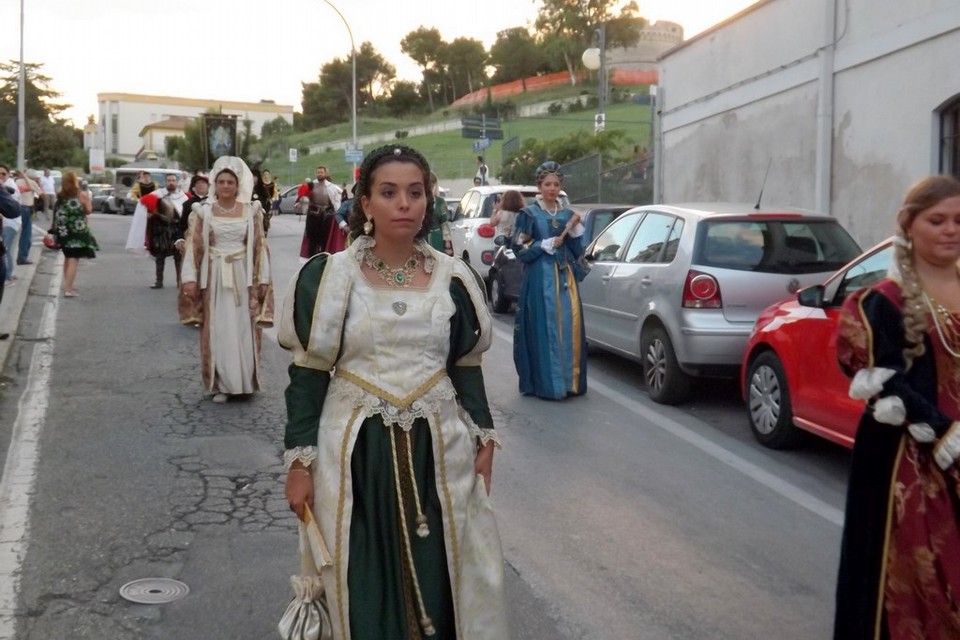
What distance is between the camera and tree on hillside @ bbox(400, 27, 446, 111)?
106m

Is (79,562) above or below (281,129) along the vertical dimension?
below

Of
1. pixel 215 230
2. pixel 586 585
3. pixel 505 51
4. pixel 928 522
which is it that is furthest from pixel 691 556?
pixel 505 51

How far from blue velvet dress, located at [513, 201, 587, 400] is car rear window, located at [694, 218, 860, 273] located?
1126 mm

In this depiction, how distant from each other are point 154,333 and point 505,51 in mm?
91983

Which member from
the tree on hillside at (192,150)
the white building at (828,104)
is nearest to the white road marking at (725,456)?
the white building at (828,104)

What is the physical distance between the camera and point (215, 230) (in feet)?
28.5

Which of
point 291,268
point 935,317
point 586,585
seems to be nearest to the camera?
point 935,317

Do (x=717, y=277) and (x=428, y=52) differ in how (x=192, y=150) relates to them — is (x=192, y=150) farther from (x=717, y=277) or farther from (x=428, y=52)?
(x=717, y=277)

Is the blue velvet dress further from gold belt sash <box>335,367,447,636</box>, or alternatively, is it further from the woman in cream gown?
gold belt sash <box>335,367,447,636</box>

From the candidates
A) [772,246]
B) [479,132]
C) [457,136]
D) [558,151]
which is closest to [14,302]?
[772,246]

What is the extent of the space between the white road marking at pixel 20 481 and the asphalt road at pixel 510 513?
0.06ft

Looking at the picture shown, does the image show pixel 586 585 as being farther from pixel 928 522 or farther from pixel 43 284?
pixel 43 284

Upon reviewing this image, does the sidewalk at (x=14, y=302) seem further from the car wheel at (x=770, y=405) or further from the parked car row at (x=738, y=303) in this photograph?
the car wheel at (x=770, y=405)

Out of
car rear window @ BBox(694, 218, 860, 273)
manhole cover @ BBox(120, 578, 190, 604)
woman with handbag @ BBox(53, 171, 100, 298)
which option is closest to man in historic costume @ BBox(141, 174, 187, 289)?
woman with handbag @ BBox(53, 171, 100, 298)
